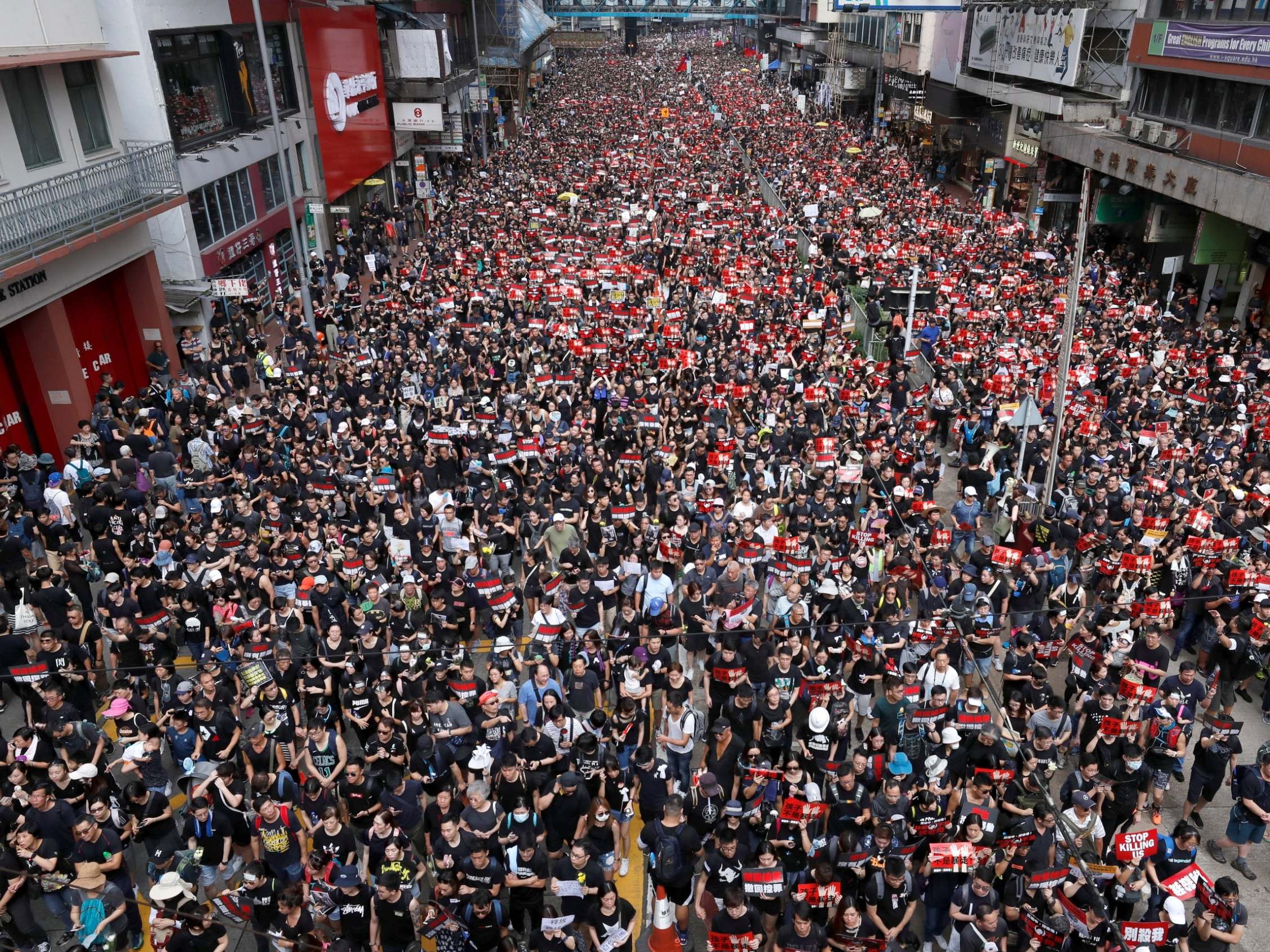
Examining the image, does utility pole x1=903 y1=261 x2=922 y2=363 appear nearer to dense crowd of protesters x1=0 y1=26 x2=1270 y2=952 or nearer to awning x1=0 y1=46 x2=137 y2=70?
dense crowd of protesters x1=0 y1=26 x2=1270 y2=952

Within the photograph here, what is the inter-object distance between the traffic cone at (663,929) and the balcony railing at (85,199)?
49.1 ft

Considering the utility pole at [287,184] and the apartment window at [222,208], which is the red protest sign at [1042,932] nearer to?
the utility pole at [287,184]

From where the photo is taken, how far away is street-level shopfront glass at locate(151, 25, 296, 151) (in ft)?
77.4

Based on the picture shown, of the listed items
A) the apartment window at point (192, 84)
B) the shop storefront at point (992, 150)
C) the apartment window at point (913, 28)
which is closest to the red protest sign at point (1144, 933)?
the apartment window at point (192, 84)

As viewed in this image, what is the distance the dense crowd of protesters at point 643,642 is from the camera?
25.7ft

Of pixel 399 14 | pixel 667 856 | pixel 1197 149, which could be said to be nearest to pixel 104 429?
pixel 667 856

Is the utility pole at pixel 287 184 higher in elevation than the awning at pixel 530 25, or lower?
lower

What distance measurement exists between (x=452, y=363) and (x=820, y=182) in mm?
24553

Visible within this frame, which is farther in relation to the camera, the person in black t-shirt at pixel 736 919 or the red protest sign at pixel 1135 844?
the red protest sign at pixel 1135 844

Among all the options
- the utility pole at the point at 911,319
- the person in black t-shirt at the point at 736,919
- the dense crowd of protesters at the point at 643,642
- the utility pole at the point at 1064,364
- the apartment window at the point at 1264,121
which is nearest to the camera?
the person in black t-shirt at the point at 736,919

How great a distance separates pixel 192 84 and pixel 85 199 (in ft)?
26.8

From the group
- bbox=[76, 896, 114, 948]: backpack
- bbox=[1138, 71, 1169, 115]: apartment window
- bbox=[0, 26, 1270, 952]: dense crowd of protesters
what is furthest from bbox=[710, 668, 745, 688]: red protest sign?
bbox=[1138, 71, 1169, 115]: apartment window

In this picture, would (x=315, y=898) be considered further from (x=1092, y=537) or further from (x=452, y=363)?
(x=452, y=363)

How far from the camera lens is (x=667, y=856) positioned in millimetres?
7855
